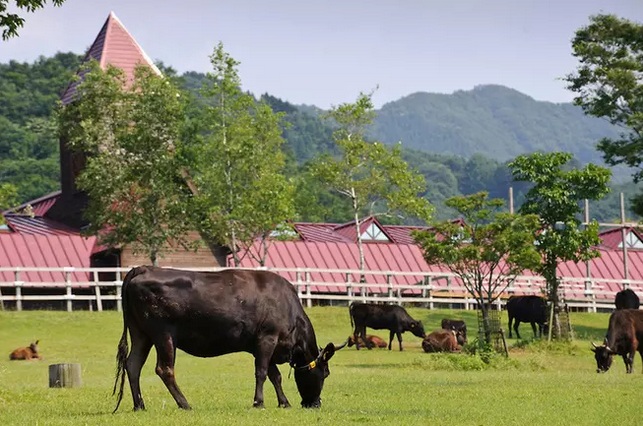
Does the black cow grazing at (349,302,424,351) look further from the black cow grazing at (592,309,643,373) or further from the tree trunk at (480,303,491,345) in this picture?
the black cow grazing at (592,309,643,373)

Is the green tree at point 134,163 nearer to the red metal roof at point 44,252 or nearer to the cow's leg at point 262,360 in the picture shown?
the red metal roof at point 44,252

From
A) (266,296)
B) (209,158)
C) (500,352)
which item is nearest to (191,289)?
(266,296)

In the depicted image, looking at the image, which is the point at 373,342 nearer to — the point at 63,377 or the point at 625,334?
the point at 625,334

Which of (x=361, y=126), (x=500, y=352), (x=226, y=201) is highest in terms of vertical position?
(x=361, y=126)

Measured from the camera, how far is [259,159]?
5447cm

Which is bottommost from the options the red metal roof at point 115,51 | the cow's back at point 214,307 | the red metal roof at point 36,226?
the cow's back at point 214,307

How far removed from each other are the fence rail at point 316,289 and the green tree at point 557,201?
157 inches

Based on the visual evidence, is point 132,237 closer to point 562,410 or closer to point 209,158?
point 209,158

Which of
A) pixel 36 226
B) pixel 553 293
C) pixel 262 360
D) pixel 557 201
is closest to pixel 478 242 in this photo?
pixel 557 201

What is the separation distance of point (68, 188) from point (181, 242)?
1121 centimetres

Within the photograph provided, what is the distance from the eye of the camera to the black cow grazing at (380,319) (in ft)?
125

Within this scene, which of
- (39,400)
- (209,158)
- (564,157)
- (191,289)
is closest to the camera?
(191,289)

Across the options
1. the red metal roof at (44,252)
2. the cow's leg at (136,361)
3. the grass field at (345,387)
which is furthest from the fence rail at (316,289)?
the cow's leg at (136,361)

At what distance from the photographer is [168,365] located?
17.1m
